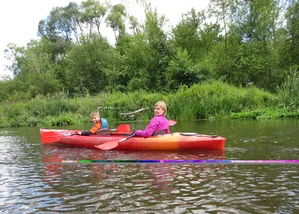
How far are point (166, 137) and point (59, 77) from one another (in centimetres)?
3872

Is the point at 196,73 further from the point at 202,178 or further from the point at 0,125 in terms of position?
the point at 202,178

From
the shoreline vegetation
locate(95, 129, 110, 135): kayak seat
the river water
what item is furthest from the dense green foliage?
the river water

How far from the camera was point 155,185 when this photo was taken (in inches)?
163

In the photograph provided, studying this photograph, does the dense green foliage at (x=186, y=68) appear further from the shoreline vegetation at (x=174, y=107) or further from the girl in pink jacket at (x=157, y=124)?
the girl in pink jacket at (x=157, y=124)

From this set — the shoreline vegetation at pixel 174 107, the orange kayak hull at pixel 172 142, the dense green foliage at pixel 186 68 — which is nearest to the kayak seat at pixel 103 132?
the orange kayak hull at pixel 172 142

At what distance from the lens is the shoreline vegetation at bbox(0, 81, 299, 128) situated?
15.4 m

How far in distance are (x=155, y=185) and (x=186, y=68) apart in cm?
1830

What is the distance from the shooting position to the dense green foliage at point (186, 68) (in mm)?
16625

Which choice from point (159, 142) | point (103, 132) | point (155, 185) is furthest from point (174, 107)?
point (155, 185)

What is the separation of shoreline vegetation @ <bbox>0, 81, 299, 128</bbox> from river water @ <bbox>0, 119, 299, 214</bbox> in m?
8.46

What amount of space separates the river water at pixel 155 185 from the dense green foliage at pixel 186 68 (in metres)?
10.0

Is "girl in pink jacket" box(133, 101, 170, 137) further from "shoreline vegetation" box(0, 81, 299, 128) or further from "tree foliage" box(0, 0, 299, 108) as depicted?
"tree foliage" box(0, 0, 299, 108)

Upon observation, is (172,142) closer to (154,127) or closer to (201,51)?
(154,127)

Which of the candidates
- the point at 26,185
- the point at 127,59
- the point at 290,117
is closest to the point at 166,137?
the point at 26,185
